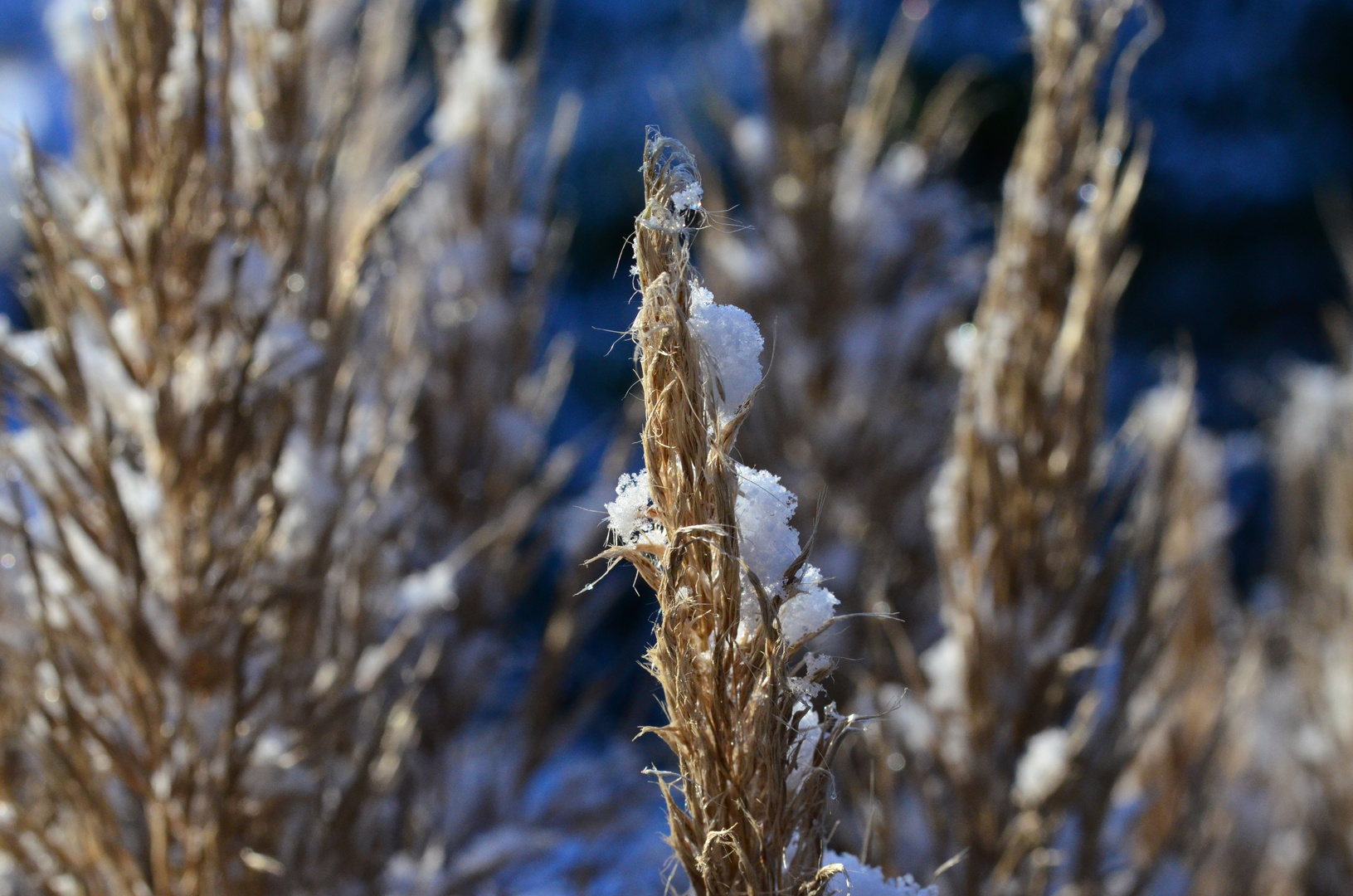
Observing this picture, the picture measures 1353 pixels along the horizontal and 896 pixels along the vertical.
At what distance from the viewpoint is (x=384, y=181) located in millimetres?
1878

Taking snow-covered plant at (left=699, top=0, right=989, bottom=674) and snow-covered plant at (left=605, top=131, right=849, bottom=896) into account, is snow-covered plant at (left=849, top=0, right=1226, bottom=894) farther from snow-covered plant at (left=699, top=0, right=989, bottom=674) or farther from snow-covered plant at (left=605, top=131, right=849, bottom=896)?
snow-covered plant at (left=699, top=0, right=989, bottom=674)

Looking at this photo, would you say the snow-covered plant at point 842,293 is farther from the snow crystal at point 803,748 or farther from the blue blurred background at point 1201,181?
the blue blurred background at point 1201,181

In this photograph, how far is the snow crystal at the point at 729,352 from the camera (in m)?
0.42

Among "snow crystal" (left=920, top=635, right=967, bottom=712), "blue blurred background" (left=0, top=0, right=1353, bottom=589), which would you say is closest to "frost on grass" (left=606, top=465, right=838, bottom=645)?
"snow crystal" (left=920, top=635, right=967, bottom=712)

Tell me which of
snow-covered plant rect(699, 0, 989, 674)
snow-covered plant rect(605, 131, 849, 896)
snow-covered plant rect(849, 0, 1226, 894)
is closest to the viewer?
snow-covered plant rect(605, 131, 849, 896)

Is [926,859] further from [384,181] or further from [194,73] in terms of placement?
[384,181]

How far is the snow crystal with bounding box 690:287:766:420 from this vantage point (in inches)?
16.7

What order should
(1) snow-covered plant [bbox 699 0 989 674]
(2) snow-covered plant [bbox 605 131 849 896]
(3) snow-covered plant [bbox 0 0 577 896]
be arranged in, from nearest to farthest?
(2) snow-covered plant [bbox 605 131 849 896] < (3) snow-covered plant [bbox 0 0 577 896] < (1) snow-covered plant [bbox 699 0 989 674]

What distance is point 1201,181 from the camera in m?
4.11

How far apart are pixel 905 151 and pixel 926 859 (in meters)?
1.37

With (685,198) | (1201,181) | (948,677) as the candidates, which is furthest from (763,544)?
(1201,181)

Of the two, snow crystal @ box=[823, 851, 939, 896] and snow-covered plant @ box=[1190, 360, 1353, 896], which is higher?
snow-covered plant @ box=[1190, 360, 1353, 896]

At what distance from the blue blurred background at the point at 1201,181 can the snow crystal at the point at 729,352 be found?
3.46m

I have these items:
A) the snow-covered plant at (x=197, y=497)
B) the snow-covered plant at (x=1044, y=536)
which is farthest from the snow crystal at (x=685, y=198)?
the snow-covered plant at (x=1044, y=536)
